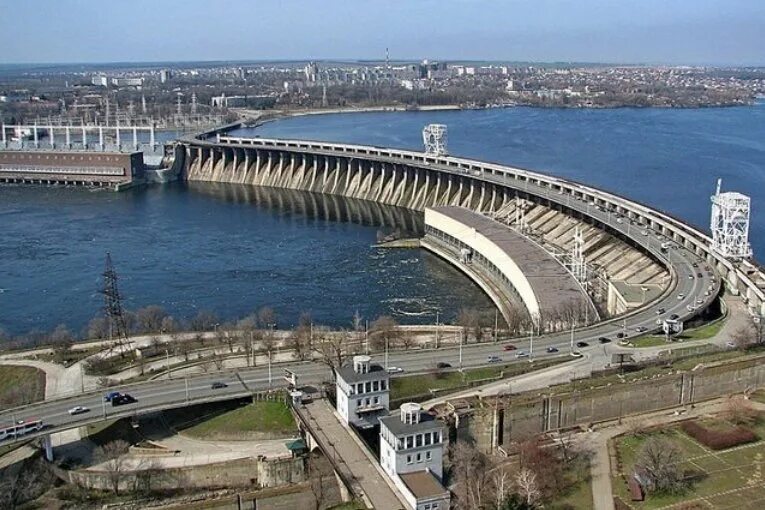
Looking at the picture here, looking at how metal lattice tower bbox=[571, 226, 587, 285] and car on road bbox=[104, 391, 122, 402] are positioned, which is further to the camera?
metal lattice tower bbox=[571, 226, 587, 285]

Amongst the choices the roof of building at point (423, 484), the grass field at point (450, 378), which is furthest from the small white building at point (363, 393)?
the roof of building at point (423, 484)

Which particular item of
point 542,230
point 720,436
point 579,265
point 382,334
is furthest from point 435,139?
point 720,436

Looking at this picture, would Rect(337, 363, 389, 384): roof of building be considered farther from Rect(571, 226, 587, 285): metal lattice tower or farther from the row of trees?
Rect(571, 226, 587, 285): metal lattice tower

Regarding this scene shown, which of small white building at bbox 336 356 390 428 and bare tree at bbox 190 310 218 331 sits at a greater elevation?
small white building at bbox 336 356 390 428

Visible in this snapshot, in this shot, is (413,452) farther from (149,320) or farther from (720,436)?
(149,320)

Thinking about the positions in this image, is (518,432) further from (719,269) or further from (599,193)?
(599,193)

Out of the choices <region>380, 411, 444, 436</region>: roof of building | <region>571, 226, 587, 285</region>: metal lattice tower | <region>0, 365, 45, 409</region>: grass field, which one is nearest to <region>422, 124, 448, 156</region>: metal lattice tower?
<region>571, 226, 587, 285</region>: metal lattice tower
